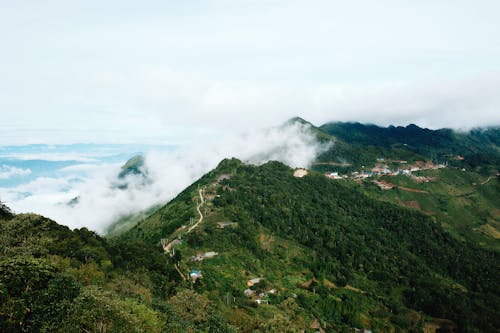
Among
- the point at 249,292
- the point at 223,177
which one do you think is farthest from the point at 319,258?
the point at 223,177

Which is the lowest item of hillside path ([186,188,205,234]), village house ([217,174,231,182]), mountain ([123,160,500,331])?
mountain ([123,160,500,331])

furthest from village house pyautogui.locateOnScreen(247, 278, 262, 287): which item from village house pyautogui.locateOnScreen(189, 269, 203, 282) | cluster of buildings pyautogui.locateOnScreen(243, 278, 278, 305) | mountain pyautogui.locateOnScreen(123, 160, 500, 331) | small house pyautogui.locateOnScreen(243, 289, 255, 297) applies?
village house pyautogui.locateOnScreen(189, 269, 203, 282)

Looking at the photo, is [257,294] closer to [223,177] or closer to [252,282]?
[252,282]

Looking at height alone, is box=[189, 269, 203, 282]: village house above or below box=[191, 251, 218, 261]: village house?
below

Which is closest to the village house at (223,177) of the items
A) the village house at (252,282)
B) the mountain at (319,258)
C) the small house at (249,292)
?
the mountain at (319,258)

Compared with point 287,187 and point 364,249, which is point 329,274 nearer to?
point 364,249

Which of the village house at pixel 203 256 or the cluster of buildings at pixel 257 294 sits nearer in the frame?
the cluster of buildings at pixel 257 294

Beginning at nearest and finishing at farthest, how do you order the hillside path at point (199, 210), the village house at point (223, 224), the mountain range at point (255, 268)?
the mountain range at point (255, 268)
the hillside path at point (199, 210)
the village house at point (223, 224)

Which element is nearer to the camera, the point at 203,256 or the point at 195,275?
the point at 195,275

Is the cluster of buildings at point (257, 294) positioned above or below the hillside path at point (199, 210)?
below

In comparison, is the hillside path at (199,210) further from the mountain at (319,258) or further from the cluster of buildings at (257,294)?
the cluster of buildings at (257,294)

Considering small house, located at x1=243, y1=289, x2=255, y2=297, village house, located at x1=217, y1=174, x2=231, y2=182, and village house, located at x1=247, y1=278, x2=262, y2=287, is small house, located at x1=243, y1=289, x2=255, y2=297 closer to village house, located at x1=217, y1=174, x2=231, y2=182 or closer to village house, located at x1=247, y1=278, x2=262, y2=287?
village house, located at x1=247, y1=278, x2=262, y2=287
